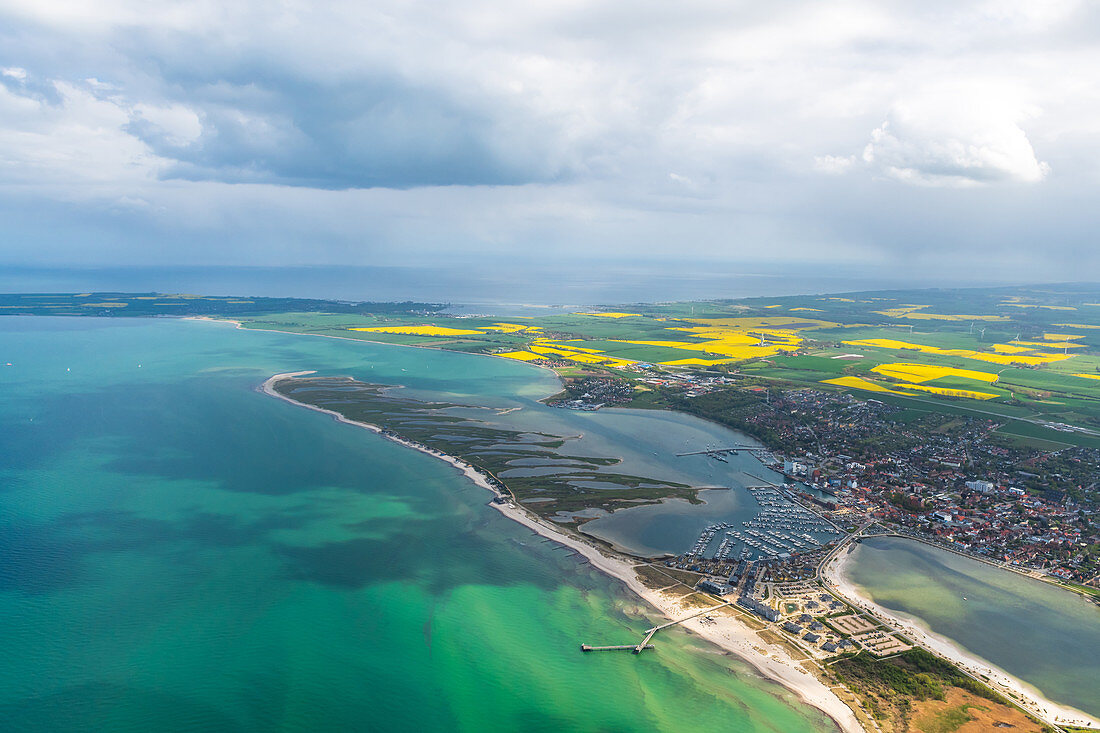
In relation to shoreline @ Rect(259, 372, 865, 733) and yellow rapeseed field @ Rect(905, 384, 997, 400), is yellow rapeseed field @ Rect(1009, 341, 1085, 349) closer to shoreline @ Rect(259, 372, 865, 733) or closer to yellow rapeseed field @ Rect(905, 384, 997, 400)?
yellow rapeseed field @ Rect(905, 384, 997, 400)

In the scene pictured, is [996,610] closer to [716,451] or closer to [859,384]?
[716,451]

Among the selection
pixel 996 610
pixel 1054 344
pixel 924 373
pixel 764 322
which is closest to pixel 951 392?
pixel 924 373

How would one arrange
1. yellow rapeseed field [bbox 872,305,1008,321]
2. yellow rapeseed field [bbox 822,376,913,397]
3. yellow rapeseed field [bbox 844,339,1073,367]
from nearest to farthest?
1. yellow rapeseed field [bbox 822,376,913,397]
2. yellow rapeseed field [bbox 844,339,1073,367]
3. yellow rapeseed field [bbox 872,305,1008,321]

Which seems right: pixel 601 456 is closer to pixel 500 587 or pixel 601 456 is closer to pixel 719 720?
pixel 500 587

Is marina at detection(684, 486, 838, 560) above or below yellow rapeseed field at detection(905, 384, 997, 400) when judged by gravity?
below

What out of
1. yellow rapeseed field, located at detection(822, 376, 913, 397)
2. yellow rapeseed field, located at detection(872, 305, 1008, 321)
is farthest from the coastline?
yellow rapeseed field, located at detection(872, 305, 1008, 321)
